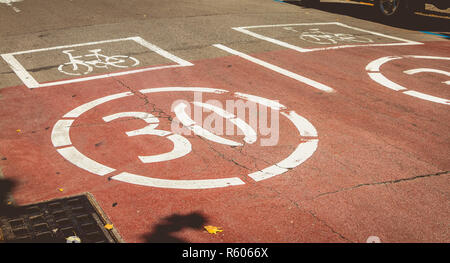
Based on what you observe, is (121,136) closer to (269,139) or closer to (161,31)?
(269,139)

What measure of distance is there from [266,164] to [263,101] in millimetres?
2231

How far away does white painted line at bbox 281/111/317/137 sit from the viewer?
6.24 meters

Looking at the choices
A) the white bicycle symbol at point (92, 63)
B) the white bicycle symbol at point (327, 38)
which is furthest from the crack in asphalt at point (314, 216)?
the white bicycle symbol at point (327, 38)

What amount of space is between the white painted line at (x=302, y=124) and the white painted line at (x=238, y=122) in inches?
27.1

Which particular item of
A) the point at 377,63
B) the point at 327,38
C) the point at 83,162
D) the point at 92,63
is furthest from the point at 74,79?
the point at 327,38

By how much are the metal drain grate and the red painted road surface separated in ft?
0.46

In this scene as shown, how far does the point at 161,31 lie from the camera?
12461 millimetres

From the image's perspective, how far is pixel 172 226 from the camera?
4.23 m

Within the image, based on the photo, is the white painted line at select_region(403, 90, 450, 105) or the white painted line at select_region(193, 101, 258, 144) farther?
the white painted line at select_region(403, 90, 450, 105)

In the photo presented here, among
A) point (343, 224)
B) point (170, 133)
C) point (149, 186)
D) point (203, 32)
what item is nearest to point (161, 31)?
point (203, 32)

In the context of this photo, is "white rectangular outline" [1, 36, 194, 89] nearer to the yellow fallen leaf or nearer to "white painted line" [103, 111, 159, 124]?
"white painted line" [103, 111, 159, 124]

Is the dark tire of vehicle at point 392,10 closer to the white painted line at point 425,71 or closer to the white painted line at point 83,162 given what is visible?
the white painted line at point 425,71

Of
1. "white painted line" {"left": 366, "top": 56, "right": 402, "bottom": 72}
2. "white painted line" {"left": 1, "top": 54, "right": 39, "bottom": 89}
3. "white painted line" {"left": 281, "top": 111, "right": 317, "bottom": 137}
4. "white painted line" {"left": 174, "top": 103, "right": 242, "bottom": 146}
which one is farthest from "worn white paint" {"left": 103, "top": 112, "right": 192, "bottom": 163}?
"white painted line" {"left": 366, "top": 56, "right": 402, "bottom": 72}
